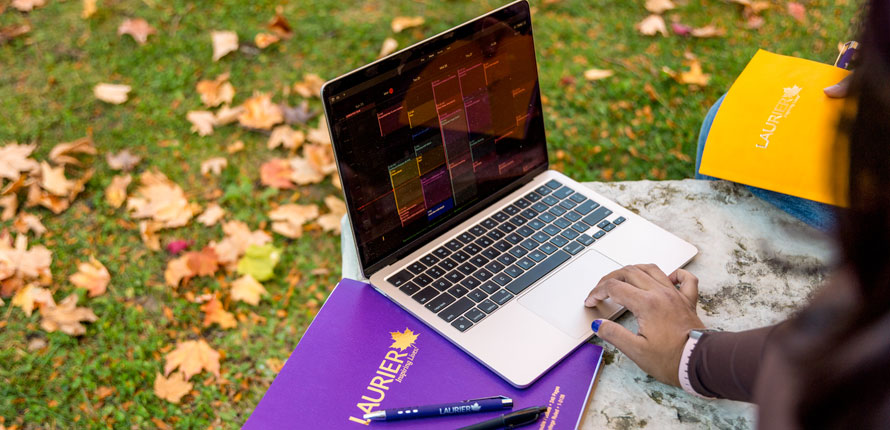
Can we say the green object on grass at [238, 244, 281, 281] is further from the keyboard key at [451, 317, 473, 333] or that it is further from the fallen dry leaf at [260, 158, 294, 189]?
the keyboard key at [451, 317, 473, 333]

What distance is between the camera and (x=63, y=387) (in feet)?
8.07

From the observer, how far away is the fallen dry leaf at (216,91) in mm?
3516

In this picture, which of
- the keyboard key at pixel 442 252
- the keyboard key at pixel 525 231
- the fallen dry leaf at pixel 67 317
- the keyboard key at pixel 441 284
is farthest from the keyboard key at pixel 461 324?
the fallen dry leaf at pixel 67 317

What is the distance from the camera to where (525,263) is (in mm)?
1599

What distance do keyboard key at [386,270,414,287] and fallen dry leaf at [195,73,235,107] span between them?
2.33 m

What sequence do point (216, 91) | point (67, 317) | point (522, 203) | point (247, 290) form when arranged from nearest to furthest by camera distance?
point (522, 203)
point (67, 317)
point (247, 290)
point (216, 91)

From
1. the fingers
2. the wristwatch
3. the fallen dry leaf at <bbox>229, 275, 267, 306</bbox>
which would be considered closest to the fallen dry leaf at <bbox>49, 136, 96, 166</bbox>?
the fallen dry leaf at <bbox>229, 275, 267, 306</bbox>

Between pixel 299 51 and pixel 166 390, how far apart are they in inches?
84.8

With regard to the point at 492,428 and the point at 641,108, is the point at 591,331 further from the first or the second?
the point at 641,108

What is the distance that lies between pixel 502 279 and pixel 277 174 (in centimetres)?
194

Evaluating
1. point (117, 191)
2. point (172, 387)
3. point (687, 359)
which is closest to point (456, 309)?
point (687, 359)

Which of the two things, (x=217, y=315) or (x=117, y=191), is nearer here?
(x=217, y=315)

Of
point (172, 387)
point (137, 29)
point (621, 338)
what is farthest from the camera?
point (137, 29)

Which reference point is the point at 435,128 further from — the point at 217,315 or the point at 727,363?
the point at 217,315
